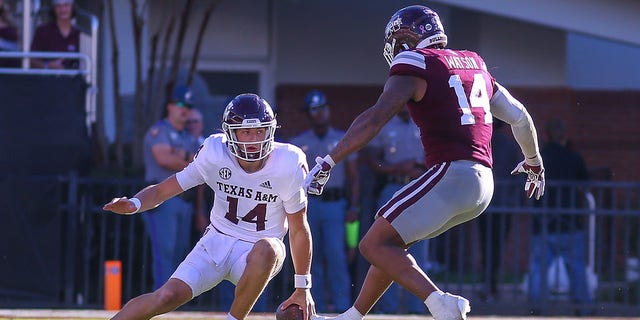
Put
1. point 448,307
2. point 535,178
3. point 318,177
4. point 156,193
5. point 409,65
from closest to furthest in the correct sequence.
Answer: point 318,177, point 448,307, point 409,65, point 156,193, point 535,178

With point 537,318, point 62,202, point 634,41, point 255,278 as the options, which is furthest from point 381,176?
point 255,278

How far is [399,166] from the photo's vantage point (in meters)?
11.6

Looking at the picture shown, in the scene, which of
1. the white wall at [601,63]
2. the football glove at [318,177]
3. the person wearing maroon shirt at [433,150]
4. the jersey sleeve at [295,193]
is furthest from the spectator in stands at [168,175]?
the white wall at [601,63]

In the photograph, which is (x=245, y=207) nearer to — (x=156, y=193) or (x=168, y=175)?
(x=156, y=193)

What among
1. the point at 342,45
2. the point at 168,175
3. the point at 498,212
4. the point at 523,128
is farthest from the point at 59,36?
the point at 523,128

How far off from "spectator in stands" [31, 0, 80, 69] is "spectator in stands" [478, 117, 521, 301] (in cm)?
420

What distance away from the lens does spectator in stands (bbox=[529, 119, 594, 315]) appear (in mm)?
11492

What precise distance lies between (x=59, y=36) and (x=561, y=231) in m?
5.20

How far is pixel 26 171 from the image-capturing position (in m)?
11.5

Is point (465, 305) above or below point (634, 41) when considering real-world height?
below

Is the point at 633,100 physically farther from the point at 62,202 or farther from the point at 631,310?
the point at 62,202

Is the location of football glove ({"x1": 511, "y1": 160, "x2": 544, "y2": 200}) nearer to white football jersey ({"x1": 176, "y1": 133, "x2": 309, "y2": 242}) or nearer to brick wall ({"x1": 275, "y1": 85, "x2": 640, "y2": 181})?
white football jersey ({"x1": 176, "y1": 133, "x2": 309, "y2": 242})

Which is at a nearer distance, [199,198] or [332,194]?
[199,198]

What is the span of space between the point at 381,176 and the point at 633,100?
15.4 ft
